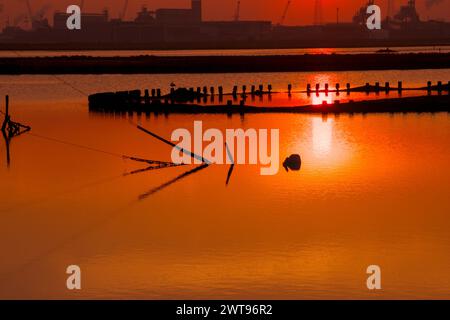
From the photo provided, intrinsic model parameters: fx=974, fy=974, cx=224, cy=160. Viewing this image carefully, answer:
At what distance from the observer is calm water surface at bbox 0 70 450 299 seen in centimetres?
1888

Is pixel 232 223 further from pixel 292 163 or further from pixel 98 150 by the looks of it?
pixel 98 150

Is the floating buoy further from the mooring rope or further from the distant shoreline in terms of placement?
the distant shoreline

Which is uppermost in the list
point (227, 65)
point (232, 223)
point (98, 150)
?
point (227, 65)

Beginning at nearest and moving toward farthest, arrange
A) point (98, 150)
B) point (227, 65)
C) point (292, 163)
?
point (292, 163) < point (98, 150) < point (227, 65)

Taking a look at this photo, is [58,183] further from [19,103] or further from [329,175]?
[19,103]

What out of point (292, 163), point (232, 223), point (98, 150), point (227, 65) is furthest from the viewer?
point (227, 65)

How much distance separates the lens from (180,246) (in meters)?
21.9

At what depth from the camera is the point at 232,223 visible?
80.3 ft

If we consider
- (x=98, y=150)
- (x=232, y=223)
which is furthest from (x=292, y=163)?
(x=98, y=150)

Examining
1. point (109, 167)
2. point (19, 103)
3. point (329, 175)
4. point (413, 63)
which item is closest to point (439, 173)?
point (329, 175)

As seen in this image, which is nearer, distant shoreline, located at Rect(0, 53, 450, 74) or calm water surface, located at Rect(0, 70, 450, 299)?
calm water surface, located at Rect(0, 70, 450, 299)

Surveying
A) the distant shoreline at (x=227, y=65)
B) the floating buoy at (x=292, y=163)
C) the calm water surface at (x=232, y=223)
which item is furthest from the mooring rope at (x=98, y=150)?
the distant shoreline at (x=227, y=65)

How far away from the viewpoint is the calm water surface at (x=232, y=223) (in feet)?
61.9

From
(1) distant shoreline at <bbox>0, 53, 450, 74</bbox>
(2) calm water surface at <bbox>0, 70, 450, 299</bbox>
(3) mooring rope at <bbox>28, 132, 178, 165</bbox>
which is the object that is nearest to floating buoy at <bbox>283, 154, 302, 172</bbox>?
(2) calm water surface at <bbox>0, 70, 450, 299</bbox>
